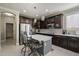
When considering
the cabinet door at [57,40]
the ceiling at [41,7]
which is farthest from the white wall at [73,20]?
the cabinet door at [57,40]

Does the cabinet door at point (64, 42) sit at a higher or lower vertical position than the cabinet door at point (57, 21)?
lower

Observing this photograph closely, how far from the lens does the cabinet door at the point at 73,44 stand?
3.53 meters

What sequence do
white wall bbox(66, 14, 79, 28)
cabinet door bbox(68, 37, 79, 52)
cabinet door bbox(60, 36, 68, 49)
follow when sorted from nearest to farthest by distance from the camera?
cabinet door bbox(68, 37, 79, 52) < white wall bbox(66, 14, 79, 28) < cabinet door bbox(60, 36, 68, 49)

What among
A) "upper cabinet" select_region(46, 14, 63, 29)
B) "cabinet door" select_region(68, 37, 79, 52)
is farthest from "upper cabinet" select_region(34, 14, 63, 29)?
"cabinet door" select_region(68, 37, 79, 52)

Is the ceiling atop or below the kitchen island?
atop

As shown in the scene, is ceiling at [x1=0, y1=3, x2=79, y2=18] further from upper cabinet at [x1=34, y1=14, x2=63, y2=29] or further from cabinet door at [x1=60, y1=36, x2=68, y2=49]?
cabinet door at [x1=60, y1=36, x2=68, y2=49]

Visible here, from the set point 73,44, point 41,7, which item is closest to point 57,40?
point 73,44

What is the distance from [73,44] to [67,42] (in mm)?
342

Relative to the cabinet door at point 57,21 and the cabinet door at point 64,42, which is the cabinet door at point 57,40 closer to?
the cabinet door at point 64,42

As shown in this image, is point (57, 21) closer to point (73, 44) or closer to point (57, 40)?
point (57, 40)

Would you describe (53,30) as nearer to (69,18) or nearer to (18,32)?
(69,18)

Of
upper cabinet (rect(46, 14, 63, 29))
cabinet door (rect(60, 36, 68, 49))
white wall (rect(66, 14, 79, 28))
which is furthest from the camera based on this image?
upper cabinet (rect(46, 14, 63, 29))

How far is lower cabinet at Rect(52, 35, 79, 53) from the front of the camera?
3.57 m

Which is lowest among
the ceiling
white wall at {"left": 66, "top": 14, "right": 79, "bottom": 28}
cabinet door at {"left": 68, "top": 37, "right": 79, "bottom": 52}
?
cabinet door at {"left": 68, "top": 37, "right": 79, "bottom": 52}
